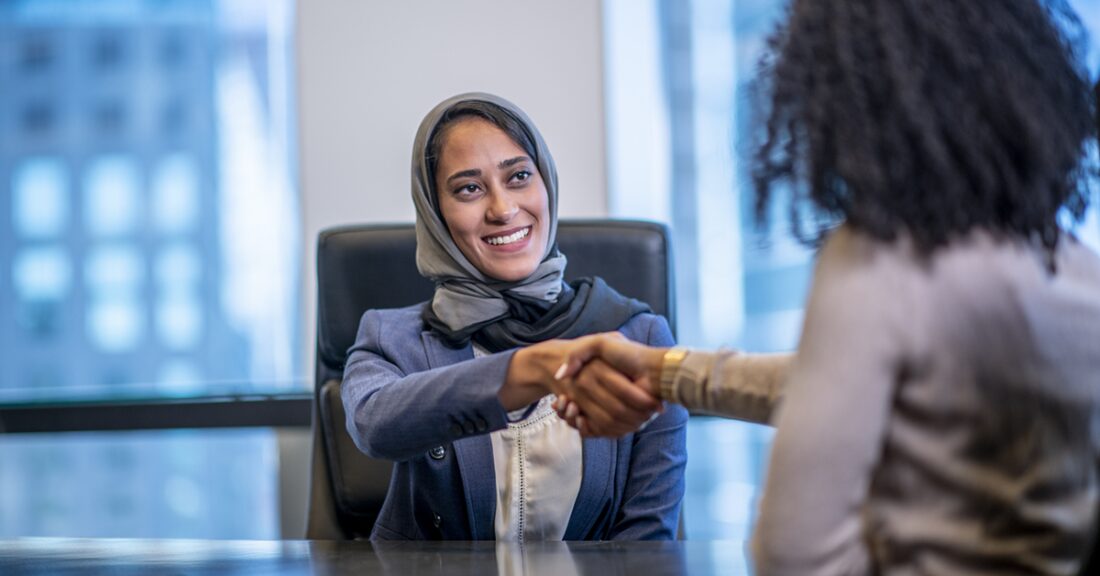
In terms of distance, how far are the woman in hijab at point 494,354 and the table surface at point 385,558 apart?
268 millimetres

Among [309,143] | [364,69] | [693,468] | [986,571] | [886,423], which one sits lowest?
[693,468]

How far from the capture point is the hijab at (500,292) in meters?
1.80

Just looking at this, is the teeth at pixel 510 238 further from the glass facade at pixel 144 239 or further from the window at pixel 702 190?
the glass facade at pixel 144 239

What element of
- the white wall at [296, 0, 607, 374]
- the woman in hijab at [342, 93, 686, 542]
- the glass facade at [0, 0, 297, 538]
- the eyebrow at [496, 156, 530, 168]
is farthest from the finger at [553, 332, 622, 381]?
the glass facade at [0, 0, 297, 538]

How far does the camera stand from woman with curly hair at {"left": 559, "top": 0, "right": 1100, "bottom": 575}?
71cm

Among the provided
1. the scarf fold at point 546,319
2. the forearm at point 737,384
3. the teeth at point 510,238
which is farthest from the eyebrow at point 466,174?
the forearm at point 737,384

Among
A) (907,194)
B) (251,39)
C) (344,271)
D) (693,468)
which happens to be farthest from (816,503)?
(251,39)

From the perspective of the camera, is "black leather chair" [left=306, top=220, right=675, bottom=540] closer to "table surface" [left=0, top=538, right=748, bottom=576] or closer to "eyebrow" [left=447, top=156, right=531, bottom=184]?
"eyebrow" [left=447, top=156, right=531, bottom=184]

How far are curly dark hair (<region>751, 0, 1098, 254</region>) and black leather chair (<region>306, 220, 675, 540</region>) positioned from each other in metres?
1.17

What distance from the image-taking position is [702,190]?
2822 millimetres

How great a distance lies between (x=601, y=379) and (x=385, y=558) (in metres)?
0.36

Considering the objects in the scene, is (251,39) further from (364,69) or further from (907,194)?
(907,194)

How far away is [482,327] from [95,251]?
170cm

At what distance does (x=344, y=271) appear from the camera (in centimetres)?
197
